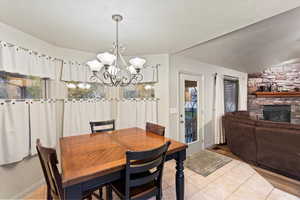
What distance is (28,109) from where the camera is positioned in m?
1.98

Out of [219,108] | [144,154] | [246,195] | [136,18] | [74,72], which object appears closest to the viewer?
[144,154]

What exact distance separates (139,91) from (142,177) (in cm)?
213

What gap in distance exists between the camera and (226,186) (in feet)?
7.03

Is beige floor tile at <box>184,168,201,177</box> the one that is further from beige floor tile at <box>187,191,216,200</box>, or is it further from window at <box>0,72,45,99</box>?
window at <box>0,72,45,99</box>

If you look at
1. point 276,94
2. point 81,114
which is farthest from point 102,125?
point 276,94

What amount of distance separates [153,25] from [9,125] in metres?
2.33

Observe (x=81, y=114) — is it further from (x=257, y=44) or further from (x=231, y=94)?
(x=231, y=94)

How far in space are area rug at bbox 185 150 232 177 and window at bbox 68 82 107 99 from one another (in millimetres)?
2402

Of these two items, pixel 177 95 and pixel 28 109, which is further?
pixel 177 95

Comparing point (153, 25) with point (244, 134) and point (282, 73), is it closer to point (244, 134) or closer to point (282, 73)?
point (244, 134)

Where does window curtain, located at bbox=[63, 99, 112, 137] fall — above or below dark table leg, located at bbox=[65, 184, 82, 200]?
above

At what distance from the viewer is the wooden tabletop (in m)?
1.06

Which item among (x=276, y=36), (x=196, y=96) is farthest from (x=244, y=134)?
(x=276, y=36)

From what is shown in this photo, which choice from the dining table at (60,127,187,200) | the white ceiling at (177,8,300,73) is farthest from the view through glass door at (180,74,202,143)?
the dining table at (60,127,187,200)
